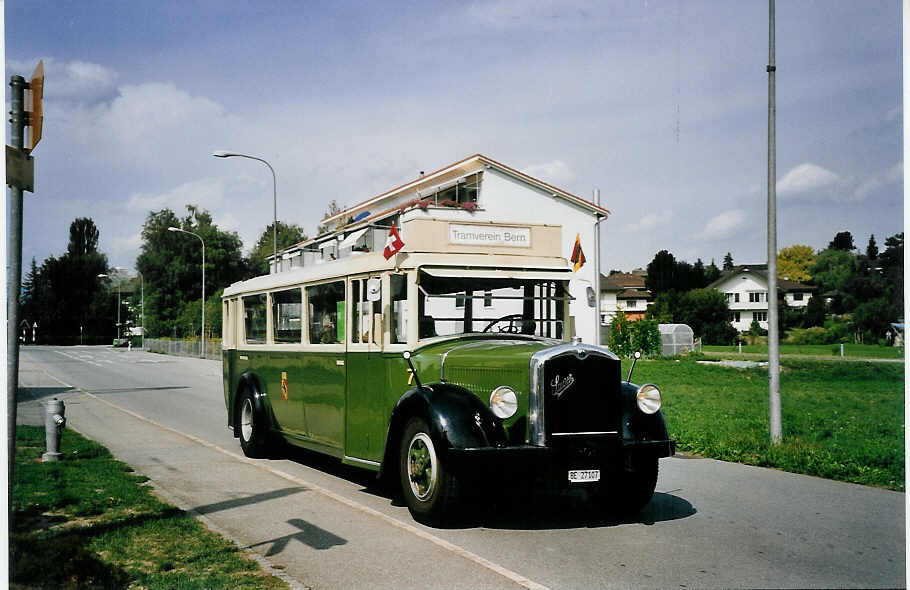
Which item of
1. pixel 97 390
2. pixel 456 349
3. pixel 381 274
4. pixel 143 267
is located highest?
pixel 143 267

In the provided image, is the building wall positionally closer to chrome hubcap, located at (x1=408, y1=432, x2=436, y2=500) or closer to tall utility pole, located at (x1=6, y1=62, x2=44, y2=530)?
chrome hubcap, located at (x1=408, y1=432, x2=436, y2=500)

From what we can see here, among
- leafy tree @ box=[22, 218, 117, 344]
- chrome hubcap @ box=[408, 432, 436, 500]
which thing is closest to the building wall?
leafy tree @ box=[22, 218, 117, 344]

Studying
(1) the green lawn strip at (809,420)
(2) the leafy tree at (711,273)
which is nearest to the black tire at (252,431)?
(1) the green lawn strip at (809,420)

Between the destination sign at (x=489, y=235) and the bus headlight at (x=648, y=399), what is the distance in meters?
1.92

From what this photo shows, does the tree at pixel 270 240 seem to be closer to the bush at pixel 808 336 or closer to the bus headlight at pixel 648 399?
the bush at pixel 808 336

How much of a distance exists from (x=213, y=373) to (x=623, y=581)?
105 feet

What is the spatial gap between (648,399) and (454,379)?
1.70 meters

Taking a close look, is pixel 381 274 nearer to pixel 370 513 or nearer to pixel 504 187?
pixel 370 513

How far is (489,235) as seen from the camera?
8297mm

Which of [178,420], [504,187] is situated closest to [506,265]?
[178,420]

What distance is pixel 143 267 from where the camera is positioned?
73500 millimetres

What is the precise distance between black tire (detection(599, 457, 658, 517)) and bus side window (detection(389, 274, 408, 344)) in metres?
2.37

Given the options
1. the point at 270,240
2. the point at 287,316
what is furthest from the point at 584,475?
the point at 270,240

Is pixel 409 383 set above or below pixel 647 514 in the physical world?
above
